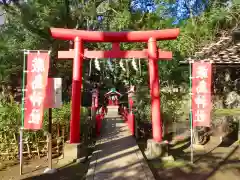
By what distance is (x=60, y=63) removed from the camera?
65.6 ft

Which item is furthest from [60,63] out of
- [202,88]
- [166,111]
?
[202,88]

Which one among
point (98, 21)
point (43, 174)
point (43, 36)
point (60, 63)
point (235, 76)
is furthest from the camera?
point (98, 21)

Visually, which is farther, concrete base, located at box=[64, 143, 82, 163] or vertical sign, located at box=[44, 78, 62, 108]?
concrete base, located at box=[64, 143, 82, 163]

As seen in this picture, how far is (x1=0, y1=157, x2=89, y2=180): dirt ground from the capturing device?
644cm

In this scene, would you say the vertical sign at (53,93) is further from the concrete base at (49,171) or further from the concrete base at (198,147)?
the concrete base at (198,147)

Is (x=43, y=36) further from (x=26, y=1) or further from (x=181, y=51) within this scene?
(x=181, y=51)

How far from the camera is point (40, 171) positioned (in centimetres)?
689

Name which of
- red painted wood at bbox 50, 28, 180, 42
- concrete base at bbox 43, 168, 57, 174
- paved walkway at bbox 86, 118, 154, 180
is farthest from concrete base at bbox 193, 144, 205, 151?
concrete base at bbox 43, 168, 57, 174

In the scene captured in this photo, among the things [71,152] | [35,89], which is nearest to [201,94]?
[71,152]

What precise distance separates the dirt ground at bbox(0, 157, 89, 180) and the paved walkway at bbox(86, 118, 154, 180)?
1.15 feet

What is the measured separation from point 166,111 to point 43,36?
1010 cm

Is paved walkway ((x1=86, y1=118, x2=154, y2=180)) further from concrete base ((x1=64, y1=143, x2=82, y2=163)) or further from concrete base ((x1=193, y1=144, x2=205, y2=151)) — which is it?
concrete base ((x1=193, y1=144, x2=205, y2=151))

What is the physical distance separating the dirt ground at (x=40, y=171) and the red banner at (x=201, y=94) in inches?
132

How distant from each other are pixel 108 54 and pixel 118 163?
3.54 metres
